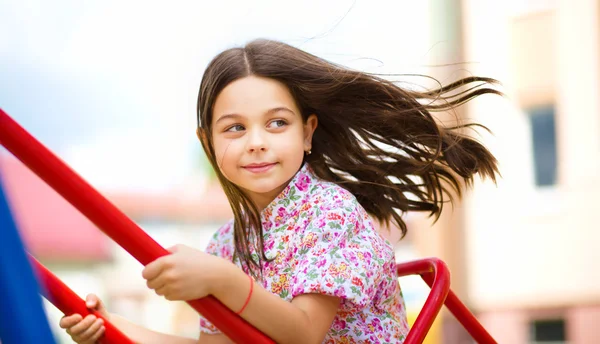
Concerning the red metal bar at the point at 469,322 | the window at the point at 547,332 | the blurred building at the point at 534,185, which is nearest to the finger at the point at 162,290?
the red metal bar at the point at 469,322

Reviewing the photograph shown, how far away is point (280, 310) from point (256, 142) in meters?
0.33

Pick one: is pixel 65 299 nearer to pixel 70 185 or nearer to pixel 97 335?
pixel 97 335

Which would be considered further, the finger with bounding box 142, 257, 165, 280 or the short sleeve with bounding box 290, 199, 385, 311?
the short sleeve with bounding box 290, 199, 385, 311

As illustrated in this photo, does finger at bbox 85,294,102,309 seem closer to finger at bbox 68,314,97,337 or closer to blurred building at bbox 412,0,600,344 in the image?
finger at bbox 68,314,97,337

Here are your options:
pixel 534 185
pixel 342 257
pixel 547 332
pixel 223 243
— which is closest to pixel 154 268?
pixel 342 257

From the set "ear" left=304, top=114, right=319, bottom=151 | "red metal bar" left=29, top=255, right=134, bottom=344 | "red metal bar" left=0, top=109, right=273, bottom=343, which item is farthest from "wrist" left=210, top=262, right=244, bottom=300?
"ear" left=304, top=114, right=319, bottom=151

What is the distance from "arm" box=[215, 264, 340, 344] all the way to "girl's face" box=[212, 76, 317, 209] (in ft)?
0.84

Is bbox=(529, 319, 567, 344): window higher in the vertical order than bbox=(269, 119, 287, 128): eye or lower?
lower

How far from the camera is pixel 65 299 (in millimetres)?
1137

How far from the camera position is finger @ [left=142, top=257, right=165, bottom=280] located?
3.06ft

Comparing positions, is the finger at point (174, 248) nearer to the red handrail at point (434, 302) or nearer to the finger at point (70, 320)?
the finger at point (70, 320)

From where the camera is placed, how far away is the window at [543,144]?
747cm

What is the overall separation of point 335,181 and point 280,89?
0.21 m

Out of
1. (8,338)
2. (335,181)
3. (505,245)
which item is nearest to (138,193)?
(505,245)
